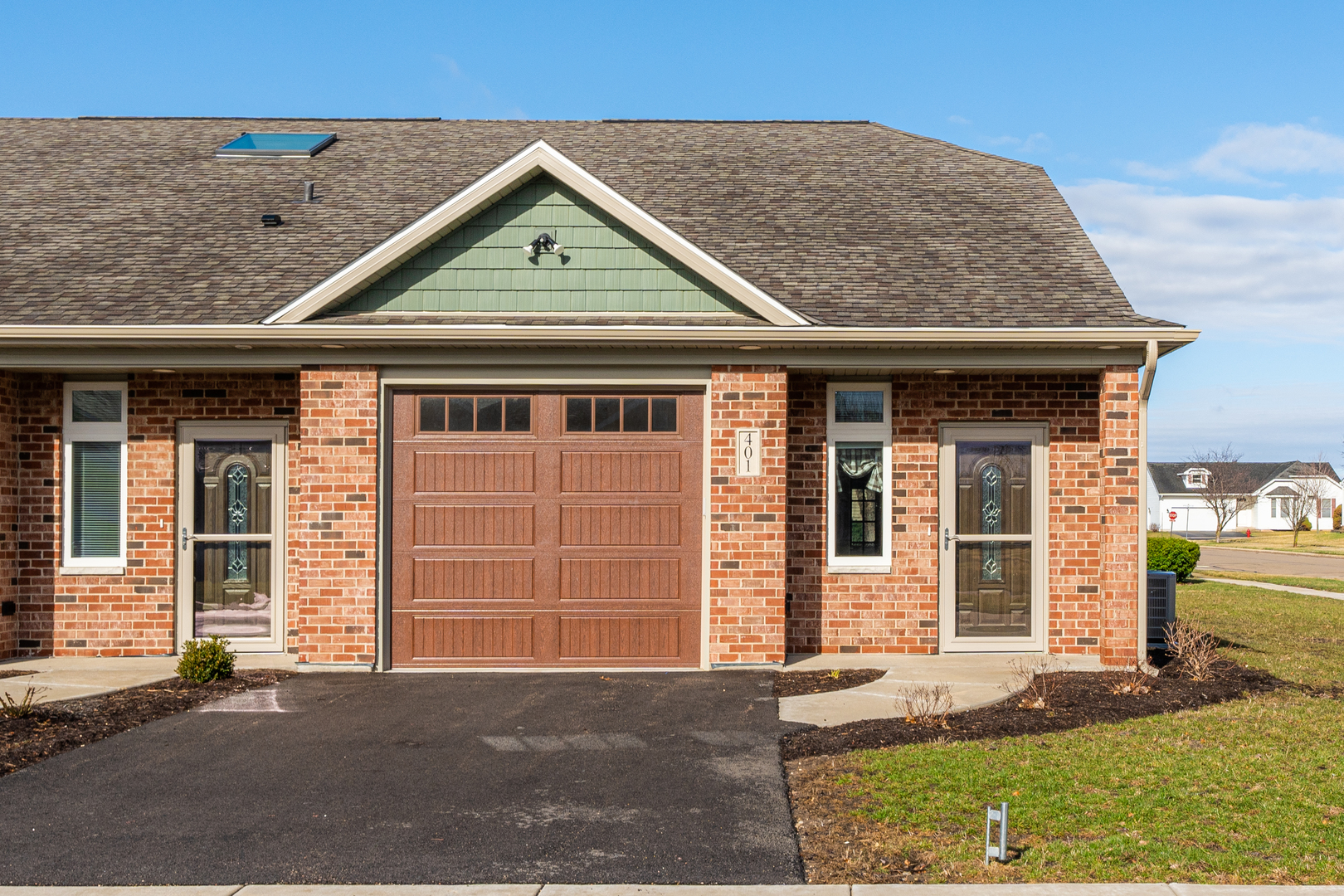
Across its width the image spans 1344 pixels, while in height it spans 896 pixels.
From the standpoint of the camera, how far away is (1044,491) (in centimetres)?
1036

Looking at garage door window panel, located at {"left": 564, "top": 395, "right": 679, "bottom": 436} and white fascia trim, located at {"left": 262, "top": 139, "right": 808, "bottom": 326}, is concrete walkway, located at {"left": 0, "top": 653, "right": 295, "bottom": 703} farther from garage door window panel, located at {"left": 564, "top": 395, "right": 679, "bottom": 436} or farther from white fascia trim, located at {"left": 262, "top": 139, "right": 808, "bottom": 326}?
garage door window panel, located at {"left": 564, "top": 395, "right": 679, "bottom": 436}

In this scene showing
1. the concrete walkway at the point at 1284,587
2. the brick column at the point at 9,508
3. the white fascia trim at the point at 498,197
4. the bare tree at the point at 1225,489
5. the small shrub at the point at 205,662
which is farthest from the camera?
the bare tree at the point at 1225,489

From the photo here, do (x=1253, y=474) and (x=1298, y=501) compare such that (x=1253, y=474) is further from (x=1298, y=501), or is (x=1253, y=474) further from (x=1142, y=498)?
(x=1142, y=498)

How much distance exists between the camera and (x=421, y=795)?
5977mm

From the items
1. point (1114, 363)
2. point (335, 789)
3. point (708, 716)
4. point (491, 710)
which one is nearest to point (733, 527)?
point (708, 716)

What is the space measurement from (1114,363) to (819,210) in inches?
155

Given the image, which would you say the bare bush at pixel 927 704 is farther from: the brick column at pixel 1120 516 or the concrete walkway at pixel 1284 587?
the concrete walkway at pixel 1284 587

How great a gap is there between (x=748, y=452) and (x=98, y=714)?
223 inches

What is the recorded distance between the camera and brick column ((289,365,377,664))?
953 cm

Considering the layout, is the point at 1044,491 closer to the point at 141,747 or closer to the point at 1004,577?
the point at 1004,577

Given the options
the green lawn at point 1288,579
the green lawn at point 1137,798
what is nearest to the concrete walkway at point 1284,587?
the green lawn at point 1288,579

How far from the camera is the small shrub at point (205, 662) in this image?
8.93 metres

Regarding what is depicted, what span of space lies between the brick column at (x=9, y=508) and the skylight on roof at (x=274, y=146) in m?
4.84

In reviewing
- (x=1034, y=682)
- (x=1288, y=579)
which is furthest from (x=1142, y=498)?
(x=1288, y=579)
